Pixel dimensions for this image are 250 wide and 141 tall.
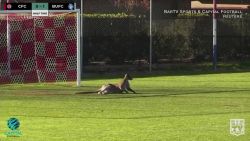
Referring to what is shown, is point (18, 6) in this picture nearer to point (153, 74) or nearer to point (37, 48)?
point (37, 48)

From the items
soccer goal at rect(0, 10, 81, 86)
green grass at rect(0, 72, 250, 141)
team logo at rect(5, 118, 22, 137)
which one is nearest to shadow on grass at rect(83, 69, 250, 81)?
soccer goal at rect(0, 10, 81, 86)

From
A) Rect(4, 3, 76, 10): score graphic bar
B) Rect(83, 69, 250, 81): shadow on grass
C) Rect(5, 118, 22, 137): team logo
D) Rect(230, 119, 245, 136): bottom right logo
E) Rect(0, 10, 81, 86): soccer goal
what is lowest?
Rect(230, 119, 245, 136): bottom right logo

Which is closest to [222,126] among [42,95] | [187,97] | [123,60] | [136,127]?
[136,127]

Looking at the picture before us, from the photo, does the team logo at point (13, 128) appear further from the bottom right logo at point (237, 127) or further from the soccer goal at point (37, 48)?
the soccer goal at point (37, 48)

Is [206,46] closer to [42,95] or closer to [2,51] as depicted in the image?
[2,51]

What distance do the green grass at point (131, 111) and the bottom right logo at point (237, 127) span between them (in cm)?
11

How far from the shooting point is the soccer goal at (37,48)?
27344 millimetres

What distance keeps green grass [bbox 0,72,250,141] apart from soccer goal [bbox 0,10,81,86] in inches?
72.9

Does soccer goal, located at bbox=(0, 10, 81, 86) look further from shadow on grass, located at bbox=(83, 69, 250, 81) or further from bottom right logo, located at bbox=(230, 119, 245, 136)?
bottom right logo, located at bbox=(230, 119, 245, 136)

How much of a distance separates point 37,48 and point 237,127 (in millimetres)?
16697

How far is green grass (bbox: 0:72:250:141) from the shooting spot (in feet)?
40.8

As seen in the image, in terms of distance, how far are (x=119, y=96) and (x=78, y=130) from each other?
8176 millimetres

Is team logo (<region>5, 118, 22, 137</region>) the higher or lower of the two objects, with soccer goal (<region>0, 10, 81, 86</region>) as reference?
lower

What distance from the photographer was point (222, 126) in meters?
13.6
